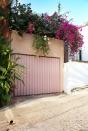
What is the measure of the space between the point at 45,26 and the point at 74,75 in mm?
2837

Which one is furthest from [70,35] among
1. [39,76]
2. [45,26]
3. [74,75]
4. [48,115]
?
[48,115]

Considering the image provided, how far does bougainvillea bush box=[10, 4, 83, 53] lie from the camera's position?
12406 mm

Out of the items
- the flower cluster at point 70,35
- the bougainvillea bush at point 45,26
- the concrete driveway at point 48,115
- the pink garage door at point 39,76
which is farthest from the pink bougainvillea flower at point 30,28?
the concrete driveway at point 48,115

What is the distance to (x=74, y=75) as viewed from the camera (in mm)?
14234

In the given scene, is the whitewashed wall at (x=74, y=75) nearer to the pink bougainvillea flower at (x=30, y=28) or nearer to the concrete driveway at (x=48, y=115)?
the concrete driveway at (x=48, y=115)

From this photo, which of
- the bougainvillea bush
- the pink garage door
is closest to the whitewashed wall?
the pink garage door

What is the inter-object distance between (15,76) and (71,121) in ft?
11.2

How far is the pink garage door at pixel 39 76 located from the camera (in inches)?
488

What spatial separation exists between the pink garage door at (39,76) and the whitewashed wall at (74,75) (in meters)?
0.40

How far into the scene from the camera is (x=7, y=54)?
431 inches

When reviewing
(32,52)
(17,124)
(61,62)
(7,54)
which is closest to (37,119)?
→ (17,124)

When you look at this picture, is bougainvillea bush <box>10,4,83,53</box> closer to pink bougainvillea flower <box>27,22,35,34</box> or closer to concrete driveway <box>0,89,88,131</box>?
pink bougainvillea flower <box>27,22,35,34</box>

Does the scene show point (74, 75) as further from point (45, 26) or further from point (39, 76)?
point (45, 26)

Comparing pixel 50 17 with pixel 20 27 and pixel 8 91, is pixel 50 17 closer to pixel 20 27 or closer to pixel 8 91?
pixel 20 27
